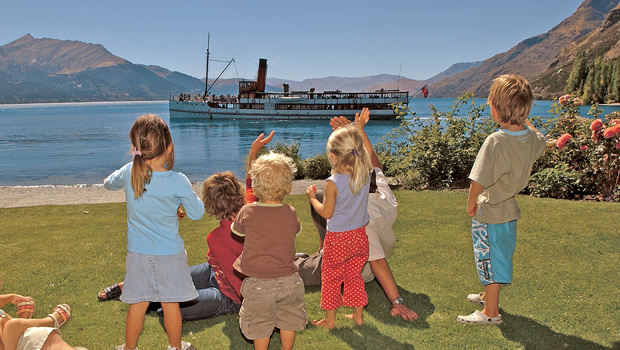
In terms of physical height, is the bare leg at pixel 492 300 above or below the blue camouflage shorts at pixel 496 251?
below

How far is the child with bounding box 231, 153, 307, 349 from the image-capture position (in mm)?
2521

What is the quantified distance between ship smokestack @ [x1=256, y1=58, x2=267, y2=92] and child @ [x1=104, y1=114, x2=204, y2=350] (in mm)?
74222

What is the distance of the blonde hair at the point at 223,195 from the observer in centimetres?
319

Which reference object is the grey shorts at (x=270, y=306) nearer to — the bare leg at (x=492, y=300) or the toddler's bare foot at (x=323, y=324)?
A: the toddler's bare foot at (x=323, y=324)

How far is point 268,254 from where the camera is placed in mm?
2541

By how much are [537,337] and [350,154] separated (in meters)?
1.83

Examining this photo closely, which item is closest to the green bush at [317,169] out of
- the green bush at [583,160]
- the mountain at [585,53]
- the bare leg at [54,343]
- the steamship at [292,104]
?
→ the green bush at [583,160]

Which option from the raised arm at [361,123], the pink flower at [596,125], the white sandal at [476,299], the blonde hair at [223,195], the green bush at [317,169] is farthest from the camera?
the green bush at [317,169]

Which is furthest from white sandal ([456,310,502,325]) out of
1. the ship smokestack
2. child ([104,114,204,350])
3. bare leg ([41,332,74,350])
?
the ship smokestack

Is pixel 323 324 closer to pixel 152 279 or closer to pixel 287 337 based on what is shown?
pixel 287 337

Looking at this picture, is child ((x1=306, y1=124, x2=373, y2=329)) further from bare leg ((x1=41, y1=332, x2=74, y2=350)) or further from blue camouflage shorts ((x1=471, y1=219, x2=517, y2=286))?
bare leg ((x1=41, y1=332, x2=74, y2=350))

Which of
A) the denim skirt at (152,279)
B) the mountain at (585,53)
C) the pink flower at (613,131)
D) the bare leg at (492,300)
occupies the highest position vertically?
the mountain at (585,53)

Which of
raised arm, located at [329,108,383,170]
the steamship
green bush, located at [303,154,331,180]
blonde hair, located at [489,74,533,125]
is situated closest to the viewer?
blonde hair, located at [489,74,533,125]

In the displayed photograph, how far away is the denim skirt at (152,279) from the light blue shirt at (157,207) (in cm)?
5
